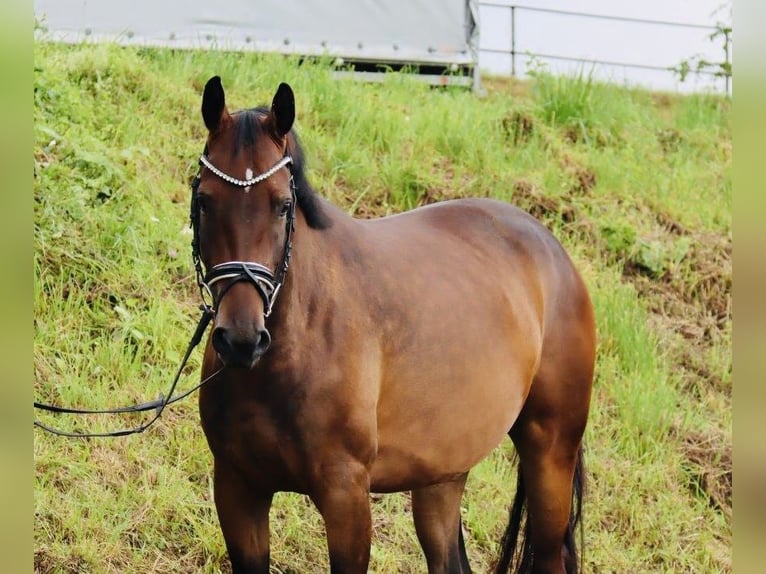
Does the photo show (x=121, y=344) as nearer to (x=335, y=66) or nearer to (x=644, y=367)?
(x=644, y=367)

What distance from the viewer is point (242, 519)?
3.58 metres

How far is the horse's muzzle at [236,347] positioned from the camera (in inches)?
117

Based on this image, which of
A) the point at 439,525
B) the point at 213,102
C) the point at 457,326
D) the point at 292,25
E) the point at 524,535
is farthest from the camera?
the point at 292,25

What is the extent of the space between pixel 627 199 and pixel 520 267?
5.10 m

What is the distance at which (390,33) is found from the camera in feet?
34.9

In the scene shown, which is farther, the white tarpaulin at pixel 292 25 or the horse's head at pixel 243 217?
the white tarpaulin at pixel 292 25

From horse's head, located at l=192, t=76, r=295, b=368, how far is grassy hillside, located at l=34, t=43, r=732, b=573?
76 centimetres

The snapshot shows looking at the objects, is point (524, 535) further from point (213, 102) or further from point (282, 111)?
point (213, 102)

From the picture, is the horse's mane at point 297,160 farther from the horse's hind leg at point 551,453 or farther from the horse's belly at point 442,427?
the horse's hind leg at point 551,453

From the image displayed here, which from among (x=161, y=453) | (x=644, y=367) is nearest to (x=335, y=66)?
(x=644, y=367)

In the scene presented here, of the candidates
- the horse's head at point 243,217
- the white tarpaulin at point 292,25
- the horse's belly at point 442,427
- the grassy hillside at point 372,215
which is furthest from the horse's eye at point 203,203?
the white tarpaulin at point 292,25

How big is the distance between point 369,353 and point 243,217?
79 cm

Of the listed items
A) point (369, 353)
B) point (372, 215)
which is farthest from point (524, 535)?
point (372, 215)

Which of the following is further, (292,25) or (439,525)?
(292,25)
